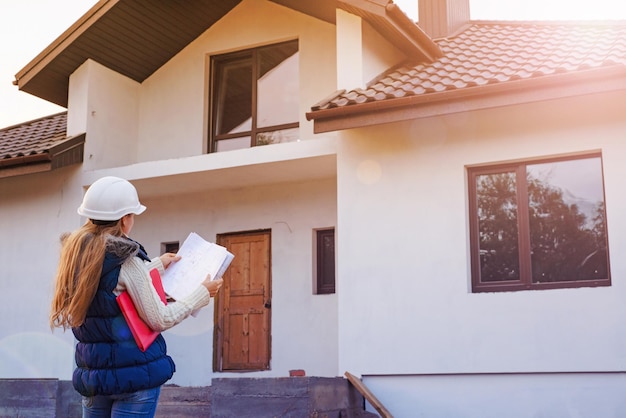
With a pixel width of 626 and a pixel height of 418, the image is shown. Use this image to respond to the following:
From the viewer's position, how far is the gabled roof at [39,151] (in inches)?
473

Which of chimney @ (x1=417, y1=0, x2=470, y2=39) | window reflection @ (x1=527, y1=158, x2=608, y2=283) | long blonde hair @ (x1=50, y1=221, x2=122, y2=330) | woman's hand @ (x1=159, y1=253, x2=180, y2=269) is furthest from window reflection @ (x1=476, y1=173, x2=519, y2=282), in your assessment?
long blonde hair @ (x1=50, y1=221, x2=122, y2=330)

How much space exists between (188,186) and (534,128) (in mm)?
5538

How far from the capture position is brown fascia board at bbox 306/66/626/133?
27.7 feet

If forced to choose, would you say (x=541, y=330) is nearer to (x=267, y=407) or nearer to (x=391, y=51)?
(x=267, y=407)

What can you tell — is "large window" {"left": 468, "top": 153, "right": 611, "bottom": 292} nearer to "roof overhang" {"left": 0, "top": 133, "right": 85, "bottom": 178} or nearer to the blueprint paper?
the blueprint paper

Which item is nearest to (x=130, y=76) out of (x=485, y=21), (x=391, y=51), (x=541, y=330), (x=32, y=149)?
(x=32, y=149)

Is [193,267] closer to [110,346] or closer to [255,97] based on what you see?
[110,346]

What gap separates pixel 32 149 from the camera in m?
12.3

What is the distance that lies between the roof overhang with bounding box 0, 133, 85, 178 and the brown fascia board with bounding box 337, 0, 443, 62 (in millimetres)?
4474

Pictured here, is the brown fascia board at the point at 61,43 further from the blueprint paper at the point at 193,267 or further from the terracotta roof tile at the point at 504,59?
the blueprint paper at the point at 193,267

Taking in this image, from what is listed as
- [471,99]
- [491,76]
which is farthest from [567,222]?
[491,76]

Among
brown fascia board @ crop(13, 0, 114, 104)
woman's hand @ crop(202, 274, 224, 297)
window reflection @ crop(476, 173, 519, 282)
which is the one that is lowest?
woman's hand @ crop(202, 274, 224, 297)

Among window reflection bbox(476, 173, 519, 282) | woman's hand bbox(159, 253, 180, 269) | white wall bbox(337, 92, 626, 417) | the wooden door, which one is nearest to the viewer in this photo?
woman's hand bbox(159, 253, 180, 269)

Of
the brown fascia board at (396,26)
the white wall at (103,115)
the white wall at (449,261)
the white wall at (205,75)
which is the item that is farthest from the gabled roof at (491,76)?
the white wall at (103,115)
